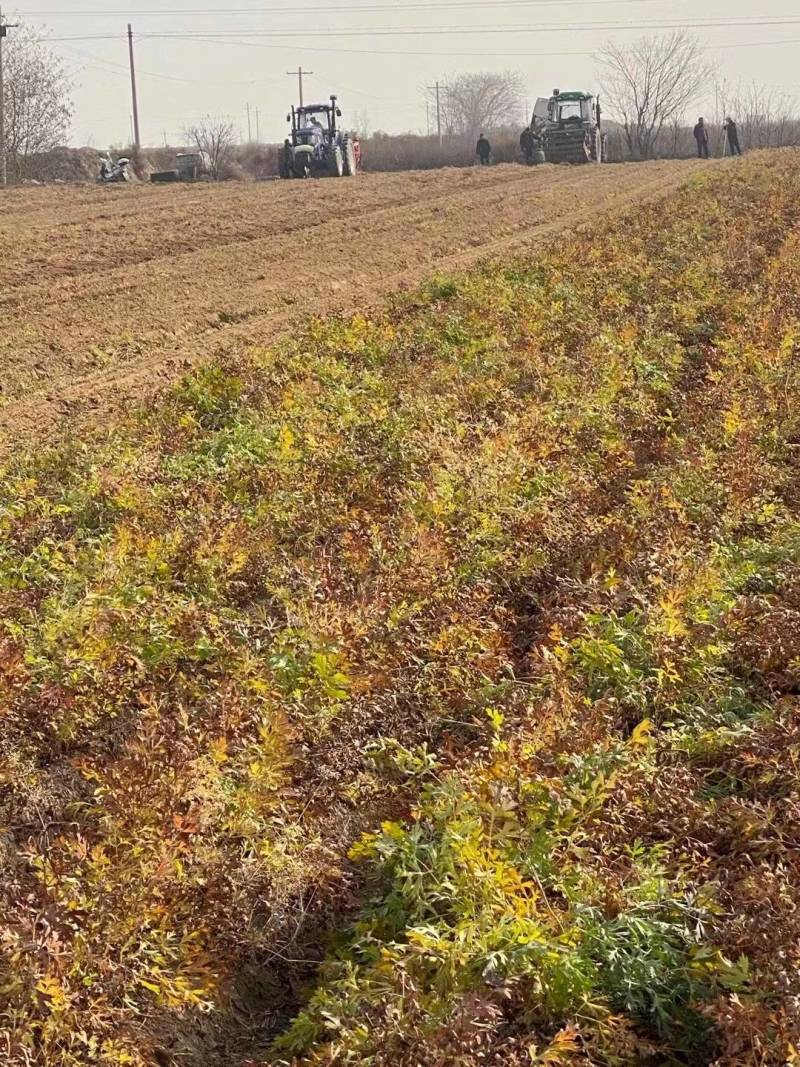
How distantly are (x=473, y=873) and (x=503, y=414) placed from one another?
14.8 feet

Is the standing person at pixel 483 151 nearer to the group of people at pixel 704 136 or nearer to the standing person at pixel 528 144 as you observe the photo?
the standing person at pixel 528 144

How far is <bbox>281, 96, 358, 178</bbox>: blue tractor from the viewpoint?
104 ft

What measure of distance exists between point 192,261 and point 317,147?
66.6ft

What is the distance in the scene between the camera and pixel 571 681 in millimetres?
3922

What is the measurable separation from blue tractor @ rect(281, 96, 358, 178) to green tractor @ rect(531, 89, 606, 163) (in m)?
8.78

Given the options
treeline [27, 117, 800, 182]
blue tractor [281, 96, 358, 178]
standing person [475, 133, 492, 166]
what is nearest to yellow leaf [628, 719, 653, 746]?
blue tractor [281, 96, 358, 178]

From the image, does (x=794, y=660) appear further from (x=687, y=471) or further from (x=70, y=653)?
(x=70, y=653)

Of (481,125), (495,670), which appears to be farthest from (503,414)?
(481,125)

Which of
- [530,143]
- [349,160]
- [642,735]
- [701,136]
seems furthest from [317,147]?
[642,735]

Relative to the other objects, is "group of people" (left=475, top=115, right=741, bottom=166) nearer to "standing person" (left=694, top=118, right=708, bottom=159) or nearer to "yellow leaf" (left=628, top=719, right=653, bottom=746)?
"standing person" (left=694, top=118, right=708, bottom=159)

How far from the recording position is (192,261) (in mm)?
13859

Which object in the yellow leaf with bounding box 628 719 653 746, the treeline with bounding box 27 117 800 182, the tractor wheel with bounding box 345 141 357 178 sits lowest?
the yellow leaf with bounding box 628 719 653 746

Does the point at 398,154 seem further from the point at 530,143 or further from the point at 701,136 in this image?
the point at 701,136

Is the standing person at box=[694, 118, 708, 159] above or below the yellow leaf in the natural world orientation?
above
